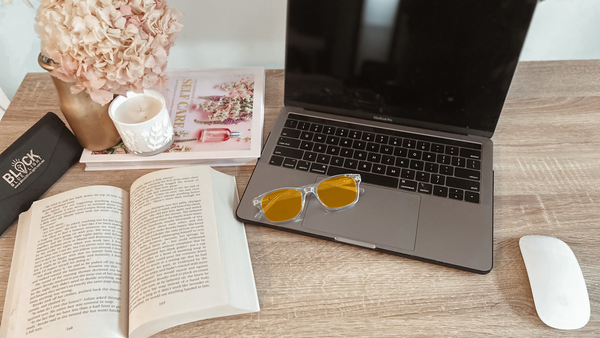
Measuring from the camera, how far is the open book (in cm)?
54

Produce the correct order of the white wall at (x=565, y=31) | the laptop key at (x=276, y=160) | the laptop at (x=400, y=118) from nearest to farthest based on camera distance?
the laptop at (x=400, y=118), the laptop key at (x=276, y=160), the white wall at (x=565, y=31)

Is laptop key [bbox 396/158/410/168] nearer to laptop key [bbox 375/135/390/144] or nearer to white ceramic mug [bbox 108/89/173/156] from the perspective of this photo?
laptop key [bbox 375/135/390/144]

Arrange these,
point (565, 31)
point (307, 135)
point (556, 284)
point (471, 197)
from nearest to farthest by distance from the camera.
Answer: point (556, 284) < point (471, 197) < point (307, 135) < point (565, 31)

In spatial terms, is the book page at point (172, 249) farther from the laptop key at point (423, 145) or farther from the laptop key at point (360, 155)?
the laptop key at point (423, 145)

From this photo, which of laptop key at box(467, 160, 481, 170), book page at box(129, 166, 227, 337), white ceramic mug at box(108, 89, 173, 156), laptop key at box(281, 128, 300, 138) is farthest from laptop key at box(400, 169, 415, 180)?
white ceramic mug at box(108, 89, 173, 156)

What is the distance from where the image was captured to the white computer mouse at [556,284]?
54 cm

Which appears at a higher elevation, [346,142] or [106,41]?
[106,41]

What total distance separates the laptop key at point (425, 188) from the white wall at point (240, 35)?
53cm

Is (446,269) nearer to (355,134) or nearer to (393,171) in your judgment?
(393,171)

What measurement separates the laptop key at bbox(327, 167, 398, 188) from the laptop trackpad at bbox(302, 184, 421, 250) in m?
0.02

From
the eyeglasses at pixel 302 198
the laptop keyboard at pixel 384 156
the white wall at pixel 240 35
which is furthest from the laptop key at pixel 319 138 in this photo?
the white wall at pixel 240 35

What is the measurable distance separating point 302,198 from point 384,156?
180 millimetres

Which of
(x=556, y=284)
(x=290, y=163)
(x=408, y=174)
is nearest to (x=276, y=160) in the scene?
(x=290, y=163)

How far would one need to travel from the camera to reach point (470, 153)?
736mm
